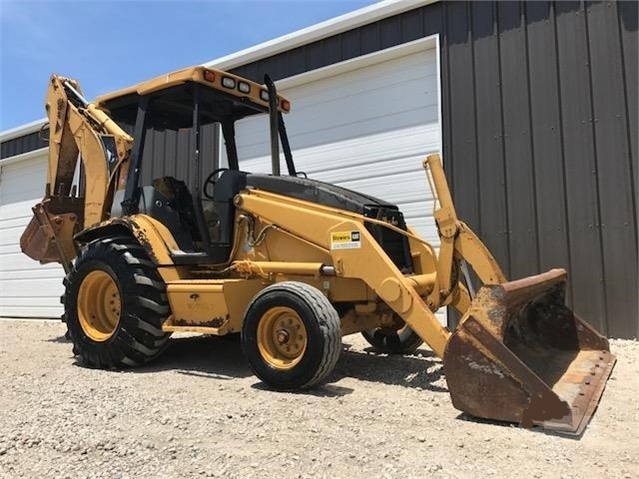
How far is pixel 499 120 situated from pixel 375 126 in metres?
1.89

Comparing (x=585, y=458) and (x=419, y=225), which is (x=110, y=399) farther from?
(x=419, y=225)

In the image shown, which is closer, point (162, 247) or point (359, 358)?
point (162, 247)

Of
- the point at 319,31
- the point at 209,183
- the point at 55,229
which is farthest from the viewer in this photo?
the point at 319,31

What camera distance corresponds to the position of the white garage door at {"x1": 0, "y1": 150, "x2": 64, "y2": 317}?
1300 centimetres

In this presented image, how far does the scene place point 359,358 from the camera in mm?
5934

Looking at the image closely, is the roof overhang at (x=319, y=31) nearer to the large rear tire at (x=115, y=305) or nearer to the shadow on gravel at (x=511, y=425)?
the large rear tire at (x=115, y=305)

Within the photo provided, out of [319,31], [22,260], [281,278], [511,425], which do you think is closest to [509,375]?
[511,425]

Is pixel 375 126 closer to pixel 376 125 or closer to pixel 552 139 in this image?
pixel 376 125

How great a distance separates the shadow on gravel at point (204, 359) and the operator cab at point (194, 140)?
41.3 inches

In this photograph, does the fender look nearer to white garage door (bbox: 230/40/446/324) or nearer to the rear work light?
the rear work light

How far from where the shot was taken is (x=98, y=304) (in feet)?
19.5

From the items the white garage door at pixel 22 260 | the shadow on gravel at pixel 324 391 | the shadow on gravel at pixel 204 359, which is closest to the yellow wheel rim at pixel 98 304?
the shadow on gravel at pixel 204 359

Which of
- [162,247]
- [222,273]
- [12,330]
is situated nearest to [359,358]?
[222,273]

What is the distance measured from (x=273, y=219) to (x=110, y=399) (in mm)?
2082
